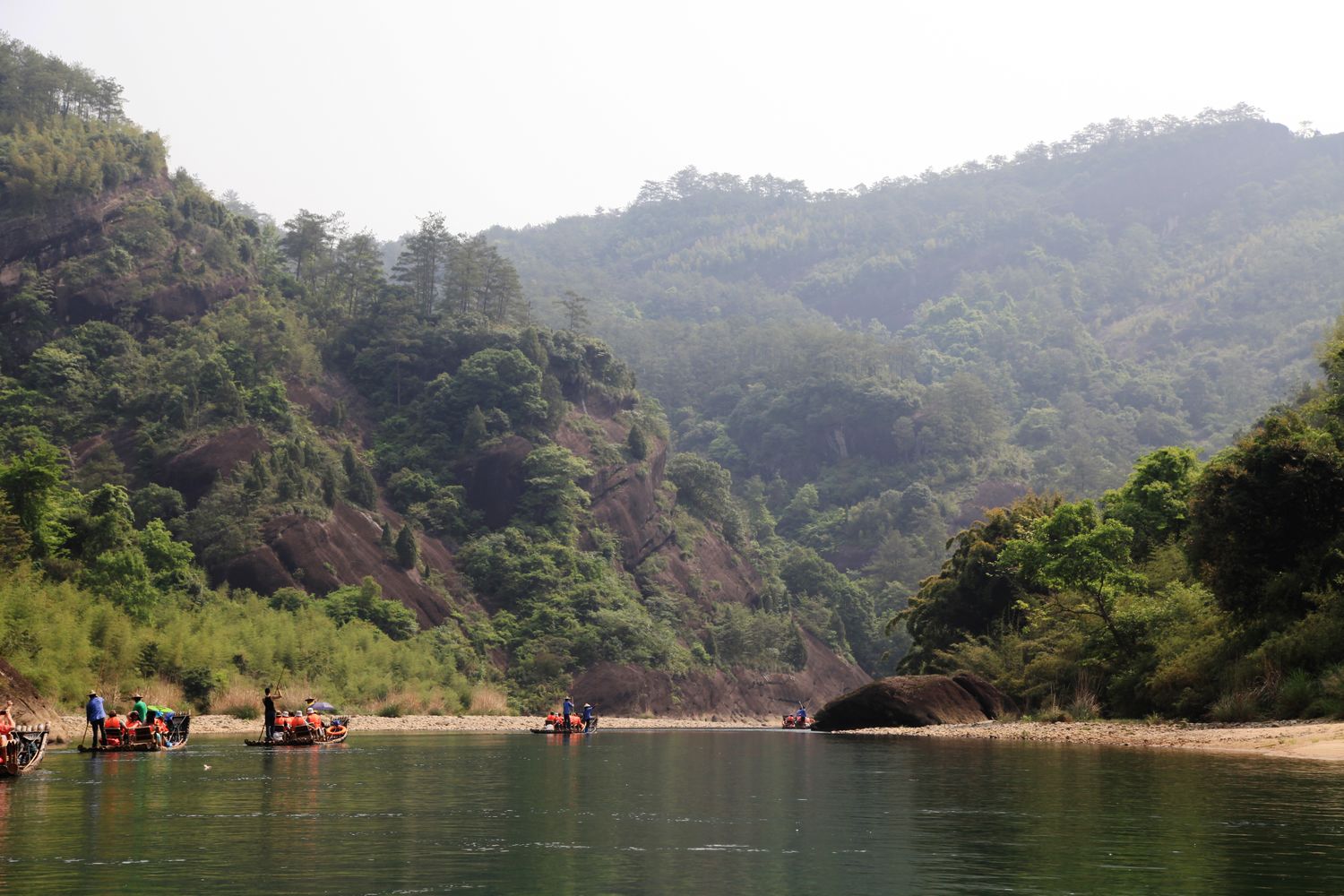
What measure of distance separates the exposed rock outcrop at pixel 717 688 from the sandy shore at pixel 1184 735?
46.5 m

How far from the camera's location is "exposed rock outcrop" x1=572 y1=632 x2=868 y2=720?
95.3 metres

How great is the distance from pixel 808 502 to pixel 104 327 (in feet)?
284

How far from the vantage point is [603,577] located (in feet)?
344

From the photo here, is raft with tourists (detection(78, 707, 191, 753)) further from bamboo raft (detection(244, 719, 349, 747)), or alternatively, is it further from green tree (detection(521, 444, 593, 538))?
green tree (detection(521, 444, 593, 538))

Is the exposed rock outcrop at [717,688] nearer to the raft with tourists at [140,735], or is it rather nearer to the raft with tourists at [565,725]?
the raft with tourists at [565,725]

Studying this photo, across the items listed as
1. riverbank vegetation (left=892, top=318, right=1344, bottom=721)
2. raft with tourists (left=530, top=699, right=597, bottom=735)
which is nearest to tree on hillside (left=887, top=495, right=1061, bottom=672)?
riverbank vegetation (left=892, top=318, right=1344, bottom=721)

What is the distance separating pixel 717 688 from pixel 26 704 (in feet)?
225

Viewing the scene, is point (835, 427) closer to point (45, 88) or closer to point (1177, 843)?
point (45, 88)

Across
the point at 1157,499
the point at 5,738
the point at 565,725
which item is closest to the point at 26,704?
the point at 5,738

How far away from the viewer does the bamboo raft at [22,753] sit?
29.1 meters

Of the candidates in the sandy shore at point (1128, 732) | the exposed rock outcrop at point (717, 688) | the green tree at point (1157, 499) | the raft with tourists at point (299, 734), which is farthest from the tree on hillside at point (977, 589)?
the exposed rock outcrop at point (717, 688)

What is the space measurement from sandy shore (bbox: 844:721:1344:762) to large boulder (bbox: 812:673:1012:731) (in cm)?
137

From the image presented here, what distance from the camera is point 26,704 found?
44.0 m

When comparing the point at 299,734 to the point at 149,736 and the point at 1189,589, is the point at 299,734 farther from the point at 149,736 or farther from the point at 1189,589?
the point at 1189,589
